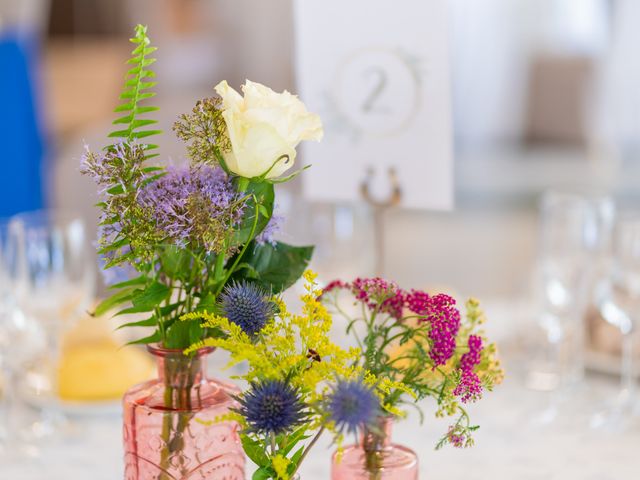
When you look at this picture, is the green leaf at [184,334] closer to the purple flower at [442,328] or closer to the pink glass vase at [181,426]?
the pink glass vase at [181,426]

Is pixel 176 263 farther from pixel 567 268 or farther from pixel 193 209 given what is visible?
pixel 567 268

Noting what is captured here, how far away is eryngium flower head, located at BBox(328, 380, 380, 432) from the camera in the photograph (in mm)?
574

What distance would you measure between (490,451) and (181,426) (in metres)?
0.41

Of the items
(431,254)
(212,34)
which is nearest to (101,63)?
(212,34)

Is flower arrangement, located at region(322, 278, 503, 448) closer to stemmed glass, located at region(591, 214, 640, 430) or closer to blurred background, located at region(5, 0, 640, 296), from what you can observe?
stemmed glass, located at region(591, 214, 640, 430)

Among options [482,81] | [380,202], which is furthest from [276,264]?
[482,81]

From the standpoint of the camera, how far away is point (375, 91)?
3.52 ft

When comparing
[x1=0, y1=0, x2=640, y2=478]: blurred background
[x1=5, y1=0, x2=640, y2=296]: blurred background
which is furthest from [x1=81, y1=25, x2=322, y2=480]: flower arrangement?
[x1=5, y1=0, x2=640, y2=296]: blurred background

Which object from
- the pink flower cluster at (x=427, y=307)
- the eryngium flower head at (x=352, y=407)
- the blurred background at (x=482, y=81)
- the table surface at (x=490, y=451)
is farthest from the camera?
the blurred background at (x=482, y=81)

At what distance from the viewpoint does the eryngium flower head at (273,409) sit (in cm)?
62

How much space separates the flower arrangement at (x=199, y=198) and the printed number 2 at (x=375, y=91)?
1.28 ft

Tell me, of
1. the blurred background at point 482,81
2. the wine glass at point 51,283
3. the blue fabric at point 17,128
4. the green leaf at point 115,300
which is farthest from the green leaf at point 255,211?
the blurred background at point 482,81

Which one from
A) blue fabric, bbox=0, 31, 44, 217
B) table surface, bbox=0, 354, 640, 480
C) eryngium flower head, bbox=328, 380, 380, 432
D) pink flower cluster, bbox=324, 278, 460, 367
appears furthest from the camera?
blue fabric, bbox=0, 31, 44, 217

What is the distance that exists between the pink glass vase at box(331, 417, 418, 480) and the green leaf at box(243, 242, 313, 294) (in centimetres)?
13
